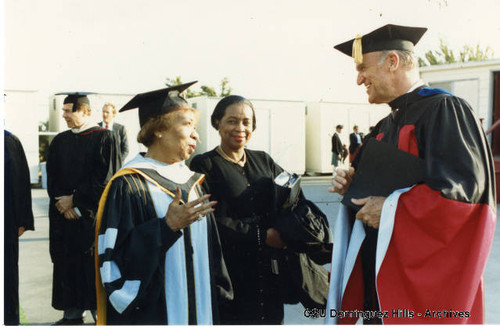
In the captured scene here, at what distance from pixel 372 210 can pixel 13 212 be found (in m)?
2.69

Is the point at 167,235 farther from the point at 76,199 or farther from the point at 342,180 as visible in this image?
the point at 76,199

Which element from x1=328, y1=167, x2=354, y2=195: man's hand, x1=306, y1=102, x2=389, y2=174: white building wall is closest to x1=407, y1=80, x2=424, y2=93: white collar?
x1=328, y1=167, x2=354, y2=195: man's hand

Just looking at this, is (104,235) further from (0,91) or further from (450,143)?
(450,143)

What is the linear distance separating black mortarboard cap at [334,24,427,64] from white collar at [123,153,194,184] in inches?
39.8

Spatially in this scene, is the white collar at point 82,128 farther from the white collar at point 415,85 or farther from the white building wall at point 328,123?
the white building wall at point 328,123

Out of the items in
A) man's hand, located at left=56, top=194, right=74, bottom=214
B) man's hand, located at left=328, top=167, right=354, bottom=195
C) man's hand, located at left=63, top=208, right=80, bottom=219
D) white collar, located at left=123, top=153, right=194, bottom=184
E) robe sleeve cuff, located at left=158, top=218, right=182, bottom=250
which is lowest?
man's hand, located at left=63, top=208, right=80, bottom=219

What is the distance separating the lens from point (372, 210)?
212cm

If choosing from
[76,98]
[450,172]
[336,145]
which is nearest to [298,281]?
[450,172]

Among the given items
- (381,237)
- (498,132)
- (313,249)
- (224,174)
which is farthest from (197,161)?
(498,132)

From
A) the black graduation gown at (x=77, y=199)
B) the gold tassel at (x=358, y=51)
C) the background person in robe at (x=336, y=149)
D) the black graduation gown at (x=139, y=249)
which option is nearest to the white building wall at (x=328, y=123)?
the background person in robe at (x=336, y=149)

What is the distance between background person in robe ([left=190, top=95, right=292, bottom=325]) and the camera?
2.62 m

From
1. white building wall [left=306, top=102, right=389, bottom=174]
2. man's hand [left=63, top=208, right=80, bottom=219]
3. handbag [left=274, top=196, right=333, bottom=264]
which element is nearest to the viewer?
handbag [left=274, top=196, right=333, bottom=264]

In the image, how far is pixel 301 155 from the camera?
49.9 feet

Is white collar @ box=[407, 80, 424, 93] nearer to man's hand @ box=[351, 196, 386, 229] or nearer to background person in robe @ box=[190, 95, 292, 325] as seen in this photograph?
man's hand @ box=[351, 196, 386, 229]
